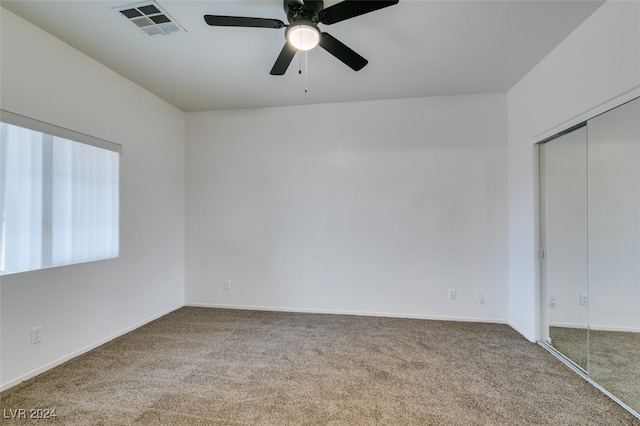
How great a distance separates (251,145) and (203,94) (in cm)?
84

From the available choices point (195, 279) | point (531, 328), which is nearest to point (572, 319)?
point (531, 328)

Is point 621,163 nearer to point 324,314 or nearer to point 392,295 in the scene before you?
point 392,295

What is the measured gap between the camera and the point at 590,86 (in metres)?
2.12

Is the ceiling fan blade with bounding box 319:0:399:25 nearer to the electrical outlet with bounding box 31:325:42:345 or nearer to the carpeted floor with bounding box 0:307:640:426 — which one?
the carpeted floor with bounding box 0:307:640:426

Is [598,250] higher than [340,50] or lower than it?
lower

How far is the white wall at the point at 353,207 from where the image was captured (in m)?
3.42

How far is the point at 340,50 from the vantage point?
1987mm

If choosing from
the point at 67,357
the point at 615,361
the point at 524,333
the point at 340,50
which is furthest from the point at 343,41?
the point at 67,357

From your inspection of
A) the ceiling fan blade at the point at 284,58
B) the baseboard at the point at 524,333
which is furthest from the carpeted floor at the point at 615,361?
the ceiling fan blade at the point at 284,58

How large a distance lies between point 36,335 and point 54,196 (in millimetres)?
1124

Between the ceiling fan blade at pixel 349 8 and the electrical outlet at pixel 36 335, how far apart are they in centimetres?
313

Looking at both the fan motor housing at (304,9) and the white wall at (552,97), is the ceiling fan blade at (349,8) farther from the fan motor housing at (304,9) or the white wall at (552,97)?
the white wall at (552,97)

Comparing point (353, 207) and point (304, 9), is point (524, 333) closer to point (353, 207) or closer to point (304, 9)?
point (353, 207)

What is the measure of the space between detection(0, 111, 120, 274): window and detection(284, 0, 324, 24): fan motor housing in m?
2.20
